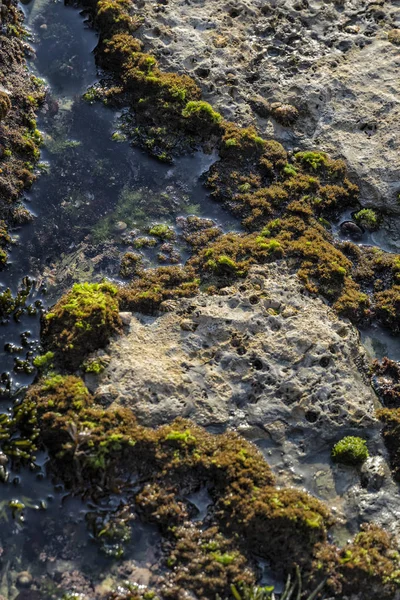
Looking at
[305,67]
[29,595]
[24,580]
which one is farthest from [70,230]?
[305,67]

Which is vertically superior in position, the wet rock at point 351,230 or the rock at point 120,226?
the wet rock at point 351,230

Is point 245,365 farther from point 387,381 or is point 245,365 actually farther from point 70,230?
point 70,230

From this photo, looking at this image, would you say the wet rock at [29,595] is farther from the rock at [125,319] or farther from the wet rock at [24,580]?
the rock at [125,319]

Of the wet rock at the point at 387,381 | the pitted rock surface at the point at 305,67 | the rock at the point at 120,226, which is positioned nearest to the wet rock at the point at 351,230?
the pitted rock surface at the point at 305,67

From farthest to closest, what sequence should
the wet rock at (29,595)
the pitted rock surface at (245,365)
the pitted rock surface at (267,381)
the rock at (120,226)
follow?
the rock at (120,226), the pitted rock surface at (245,365), the pitted rock surface at (267,381), the wet rock at (29,595)

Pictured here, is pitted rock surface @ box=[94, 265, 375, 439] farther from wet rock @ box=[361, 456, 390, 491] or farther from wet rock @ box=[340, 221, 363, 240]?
wet rock @ box=[340, 221, 363, 240]

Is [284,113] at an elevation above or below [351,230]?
above

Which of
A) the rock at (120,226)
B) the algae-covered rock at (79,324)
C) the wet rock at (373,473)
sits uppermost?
the rock at (120,226)

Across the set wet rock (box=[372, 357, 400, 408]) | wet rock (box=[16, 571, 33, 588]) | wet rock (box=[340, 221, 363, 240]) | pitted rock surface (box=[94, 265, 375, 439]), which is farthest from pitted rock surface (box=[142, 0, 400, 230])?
wet rock (box=[16, 571, 33, 588])

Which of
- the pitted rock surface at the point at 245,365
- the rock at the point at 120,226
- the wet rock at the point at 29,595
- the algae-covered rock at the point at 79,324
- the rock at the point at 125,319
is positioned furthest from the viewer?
the rock at the point at 120,226
